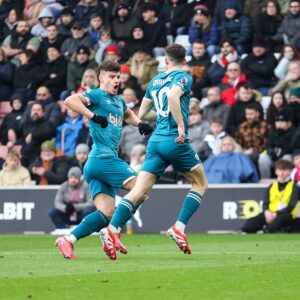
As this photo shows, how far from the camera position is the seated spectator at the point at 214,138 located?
73.3 ft

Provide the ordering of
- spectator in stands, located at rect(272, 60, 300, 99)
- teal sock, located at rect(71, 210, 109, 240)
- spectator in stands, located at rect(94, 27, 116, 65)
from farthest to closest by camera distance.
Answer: spectator in stands, located at rect(94, 27, 116, 65), spectator in stands, located at rect(272, 60, 300, 99), teal sock, located at rect(71, 210, 109, 240)

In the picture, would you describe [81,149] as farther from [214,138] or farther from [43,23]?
[43,23]

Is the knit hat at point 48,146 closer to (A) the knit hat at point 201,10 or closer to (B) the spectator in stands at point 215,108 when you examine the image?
(B) the spectator in stands at point 215,108

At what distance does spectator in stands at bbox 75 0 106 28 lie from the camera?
28.0m

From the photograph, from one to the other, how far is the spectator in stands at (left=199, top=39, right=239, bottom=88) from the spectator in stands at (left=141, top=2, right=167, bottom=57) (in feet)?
6.89

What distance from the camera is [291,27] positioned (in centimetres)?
2459

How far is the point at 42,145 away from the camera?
24047 millimetres

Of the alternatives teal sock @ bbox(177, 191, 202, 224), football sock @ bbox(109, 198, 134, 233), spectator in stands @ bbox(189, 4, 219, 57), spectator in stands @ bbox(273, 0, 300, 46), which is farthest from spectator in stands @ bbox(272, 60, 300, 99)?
football sock @ bbox(109, 198, 134, 233)

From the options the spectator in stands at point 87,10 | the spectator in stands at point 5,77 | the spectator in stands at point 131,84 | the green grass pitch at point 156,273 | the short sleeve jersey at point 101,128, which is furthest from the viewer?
the spectator in stands at point 87,10

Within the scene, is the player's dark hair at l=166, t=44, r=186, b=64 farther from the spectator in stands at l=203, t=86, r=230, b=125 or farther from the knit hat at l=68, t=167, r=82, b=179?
the spectator in stands at l=203, t=86, r=230, b=125

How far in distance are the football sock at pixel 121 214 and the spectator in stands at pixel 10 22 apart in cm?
1672

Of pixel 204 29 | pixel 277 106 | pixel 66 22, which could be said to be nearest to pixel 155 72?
pixel 204 29

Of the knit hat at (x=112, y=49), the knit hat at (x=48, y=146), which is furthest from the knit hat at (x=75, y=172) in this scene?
the knit hat at (x=112, y=49)

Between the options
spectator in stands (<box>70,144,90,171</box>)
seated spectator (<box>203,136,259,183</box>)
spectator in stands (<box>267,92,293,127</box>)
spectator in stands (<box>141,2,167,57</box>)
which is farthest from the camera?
spectator in stands (<box>141,2,167,57</box>)
